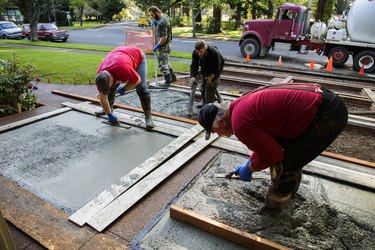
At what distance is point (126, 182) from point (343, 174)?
7.98ft

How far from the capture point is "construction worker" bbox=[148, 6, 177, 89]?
643cm

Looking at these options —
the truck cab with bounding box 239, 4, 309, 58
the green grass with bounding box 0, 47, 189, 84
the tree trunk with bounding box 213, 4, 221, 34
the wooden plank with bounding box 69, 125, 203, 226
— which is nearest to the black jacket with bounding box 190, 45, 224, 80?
the wooden plank with bounding box 69, 125, 203, 226

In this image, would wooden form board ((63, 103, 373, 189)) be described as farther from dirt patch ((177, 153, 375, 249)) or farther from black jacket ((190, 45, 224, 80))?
black jacket ((190, 45, 224, 80))

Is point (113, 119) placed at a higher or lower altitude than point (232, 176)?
higher

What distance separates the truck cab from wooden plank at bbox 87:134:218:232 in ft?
29.6

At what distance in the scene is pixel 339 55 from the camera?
1014 cm

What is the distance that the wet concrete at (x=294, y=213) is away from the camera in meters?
2.21

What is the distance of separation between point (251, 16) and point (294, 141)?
3072 cm

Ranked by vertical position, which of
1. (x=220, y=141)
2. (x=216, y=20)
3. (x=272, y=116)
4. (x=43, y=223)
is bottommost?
(x=43, y=223)

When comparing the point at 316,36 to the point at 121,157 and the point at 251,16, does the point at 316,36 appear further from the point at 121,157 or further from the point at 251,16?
the point at 251,16

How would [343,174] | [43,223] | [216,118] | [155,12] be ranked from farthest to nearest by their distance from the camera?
[155,12]
[343,174]
[43,223]
[216,118]

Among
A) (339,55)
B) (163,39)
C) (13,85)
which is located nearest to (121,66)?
(13,85)

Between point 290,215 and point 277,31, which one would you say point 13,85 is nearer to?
point 290,215

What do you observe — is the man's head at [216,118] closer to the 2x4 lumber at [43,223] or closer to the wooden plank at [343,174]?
the 2x4 lumber at [43,223]
